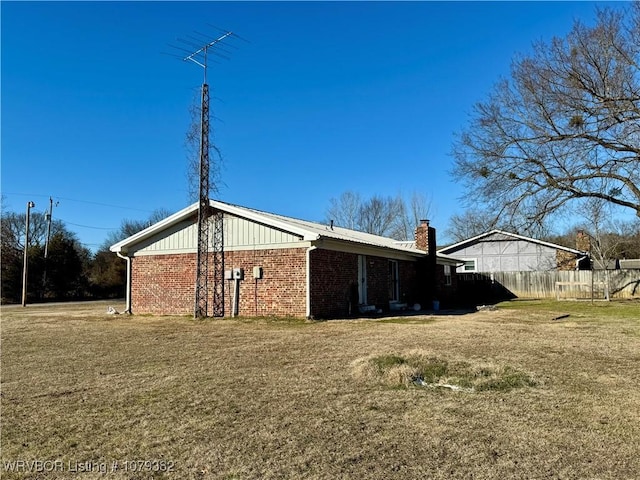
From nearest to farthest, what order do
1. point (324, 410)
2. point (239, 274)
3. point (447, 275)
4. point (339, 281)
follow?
point (324, 410)
point (239, 274)
point (339, 281)
point (447, 275)

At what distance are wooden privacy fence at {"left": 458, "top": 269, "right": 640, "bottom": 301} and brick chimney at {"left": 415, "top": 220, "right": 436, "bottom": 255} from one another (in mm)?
6883

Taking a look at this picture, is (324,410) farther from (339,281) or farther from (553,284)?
(553,284)

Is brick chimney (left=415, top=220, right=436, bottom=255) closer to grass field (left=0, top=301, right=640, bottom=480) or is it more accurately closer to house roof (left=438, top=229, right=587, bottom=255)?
house roof (left=438, top=229, right=587, bottom=255)

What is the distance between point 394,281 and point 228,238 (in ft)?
24.1

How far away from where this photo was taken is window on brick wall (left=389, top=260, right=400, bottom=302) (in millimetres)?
18708

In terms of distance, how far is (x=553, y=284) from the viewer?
1026 inches

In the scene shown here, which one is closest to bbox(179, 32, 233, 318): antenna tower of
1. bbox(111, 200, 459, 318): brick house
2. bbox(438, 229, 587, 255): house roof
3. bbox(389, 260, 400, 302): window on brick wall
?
bbox(111, 200, 459, 318): brick house

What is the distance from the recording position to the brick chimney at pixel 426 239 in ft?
71.4

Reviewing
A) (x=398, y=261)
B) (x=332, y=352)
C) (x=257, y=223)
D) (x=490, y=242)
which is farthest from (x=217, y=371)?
(x=490, y=242)

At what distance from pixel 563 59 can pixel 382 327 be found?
492 inches

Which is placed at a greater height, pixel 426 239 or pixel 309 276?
pixel 426 239

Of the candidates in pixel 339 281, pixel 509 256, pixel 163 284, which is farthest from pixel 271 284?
pixel 509 256

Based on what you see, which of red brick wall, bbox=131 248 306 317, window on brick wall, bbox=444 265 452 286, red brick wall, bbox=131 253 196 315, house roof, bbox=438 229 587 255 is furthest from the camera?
house roof, bbox=438 229 587 255

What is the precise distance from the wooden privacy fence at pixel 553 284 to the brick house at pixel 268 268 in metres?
10.5
